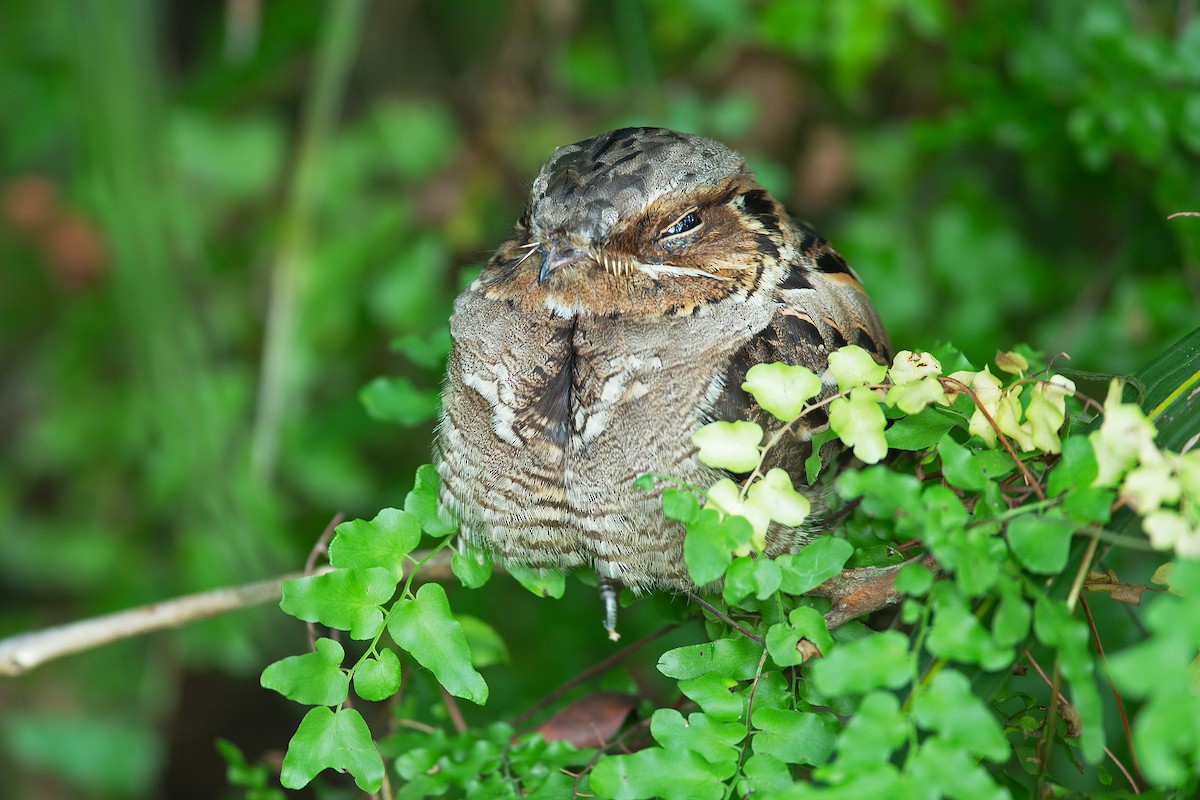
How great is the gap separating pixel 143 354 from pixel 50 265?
Answer: 2.10m

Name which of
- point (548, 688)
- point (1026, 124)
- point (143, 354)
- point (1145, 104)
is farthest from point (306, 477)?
point (1145, 104)

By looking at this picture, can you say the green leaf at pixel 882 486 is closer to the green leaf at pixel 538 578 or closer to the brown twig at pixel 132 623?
the green leaf at pixel 538 578

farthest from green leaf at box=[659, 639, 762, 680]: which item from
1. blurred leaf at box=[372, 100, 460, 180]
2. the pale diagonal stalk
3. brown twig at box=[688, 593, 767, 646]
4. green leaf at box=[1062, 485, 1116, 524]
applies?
blurred leaf at box=[372, 100, 460, 180]

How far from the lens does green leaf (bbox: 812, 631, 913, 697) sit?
107 cm

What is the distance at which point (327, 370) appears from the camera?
3504 mm

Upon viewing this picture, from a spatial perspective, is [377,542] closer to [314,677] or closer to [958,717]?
[314,677]

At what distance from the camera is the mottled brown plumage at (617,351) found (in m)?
1.55

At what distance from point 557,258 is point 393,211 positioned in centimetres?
174

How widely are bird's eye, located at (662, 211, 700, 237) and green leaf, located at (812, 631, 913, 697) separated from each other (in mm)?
760

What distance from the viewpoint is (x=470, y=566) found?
5.32 feet

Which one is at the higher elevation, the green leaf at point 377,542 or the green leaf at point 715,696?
the green leaf at point 377,542

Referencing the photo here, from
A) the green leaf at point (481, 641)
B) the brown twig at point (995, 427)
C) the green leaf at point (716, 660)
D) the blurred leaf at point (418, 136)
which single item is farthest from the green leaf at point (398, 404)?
the blurred leaf at point (418, 136)

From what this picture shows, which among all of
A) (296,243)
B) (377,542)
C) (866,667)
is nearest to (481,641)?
(377,542)

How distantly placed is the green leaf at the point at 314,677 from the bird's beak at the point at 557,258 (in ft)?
1.93
